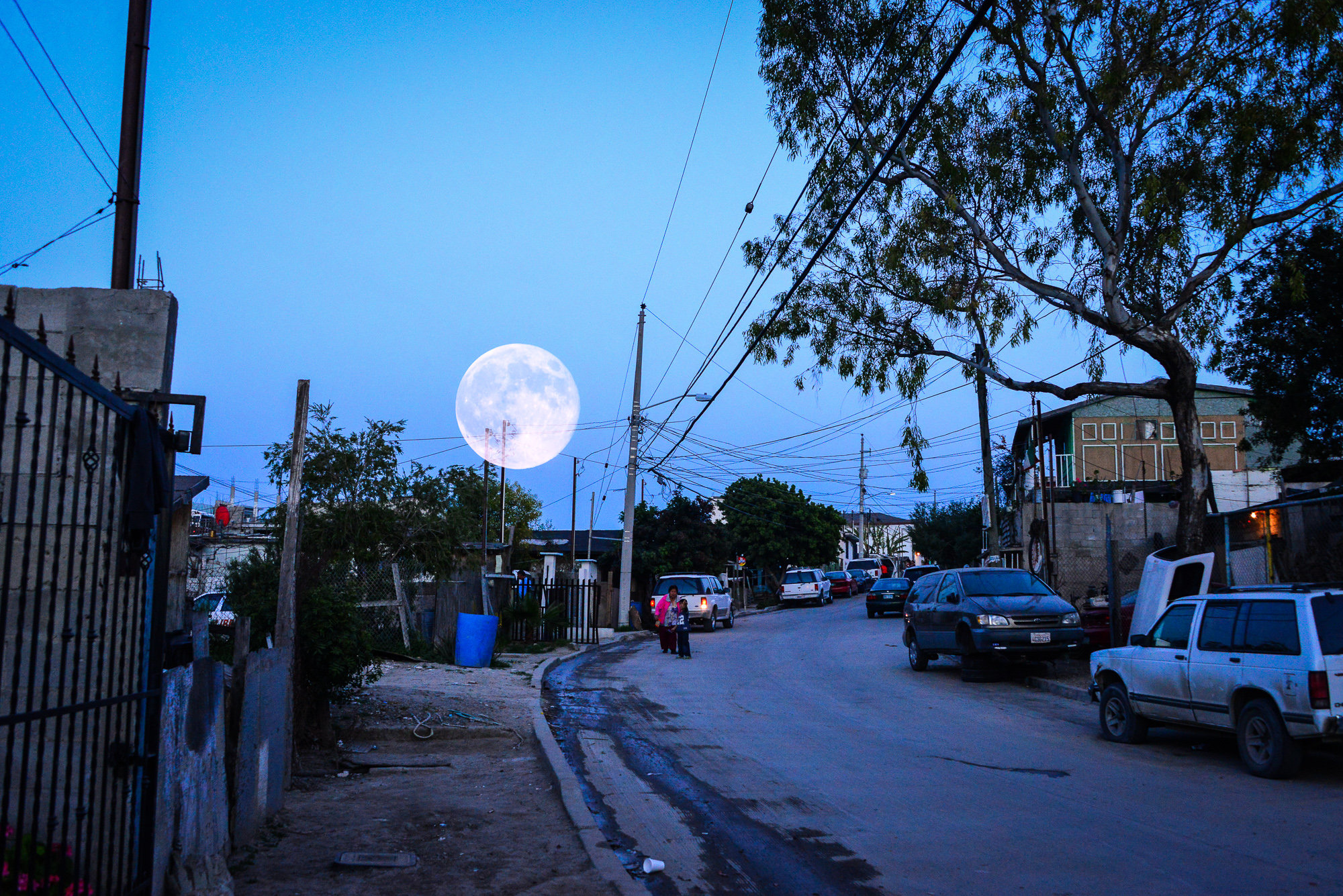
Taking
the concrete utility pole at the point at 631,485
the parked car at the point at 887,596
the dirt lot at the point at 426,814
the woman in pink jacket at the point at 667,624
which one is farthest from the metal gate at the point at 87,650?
the parked car at the point at 887,596

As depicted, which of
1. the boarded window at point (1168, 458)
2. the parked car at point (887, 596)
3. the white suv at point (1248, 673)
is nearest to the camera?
the white suv at point (1248, 673)

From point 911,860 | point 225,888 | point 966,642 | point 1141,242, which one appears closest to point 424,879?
point 225,888

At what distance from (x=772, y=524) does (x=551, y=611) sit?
39.3 m

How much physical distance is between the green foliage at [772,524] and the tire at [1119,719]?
5084 cm

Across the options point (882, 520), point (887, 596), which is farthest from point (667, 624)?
point (882, 520)

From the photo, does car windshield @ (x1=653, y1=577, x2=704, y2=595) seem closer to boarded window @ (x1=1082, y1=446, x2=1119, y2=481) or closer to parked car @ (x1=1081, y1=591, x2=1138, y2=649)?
parked car @ (x1=1081, y1=591, x2=1138, y2=649)

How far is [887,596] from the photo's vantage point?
3772cm

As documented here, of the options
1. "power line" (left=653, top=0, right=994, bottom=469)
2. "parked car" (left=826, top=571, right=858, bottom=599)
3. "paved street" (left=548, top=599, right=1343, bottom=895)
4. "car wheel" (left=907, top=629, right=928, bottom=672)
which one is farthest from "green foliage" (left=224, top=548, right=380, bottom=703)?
"parked car" (left=826, top=571, right=858, bottom=599)

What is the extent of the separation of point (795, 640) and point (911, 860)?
20902mm

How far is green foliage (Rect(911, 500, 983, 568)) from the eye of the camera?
55531 millimetres

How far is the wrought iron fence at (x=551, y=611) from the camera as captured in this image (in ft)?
77.9

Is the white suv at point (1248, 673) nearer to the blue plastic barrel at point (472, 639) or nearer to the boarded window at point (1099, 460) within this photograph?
the blue plastic barrel at point (472, 639)

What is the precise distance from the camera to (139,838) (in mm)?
4922

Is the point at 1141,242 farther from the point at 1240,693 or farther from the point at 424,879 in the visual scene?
the point at 424,879
